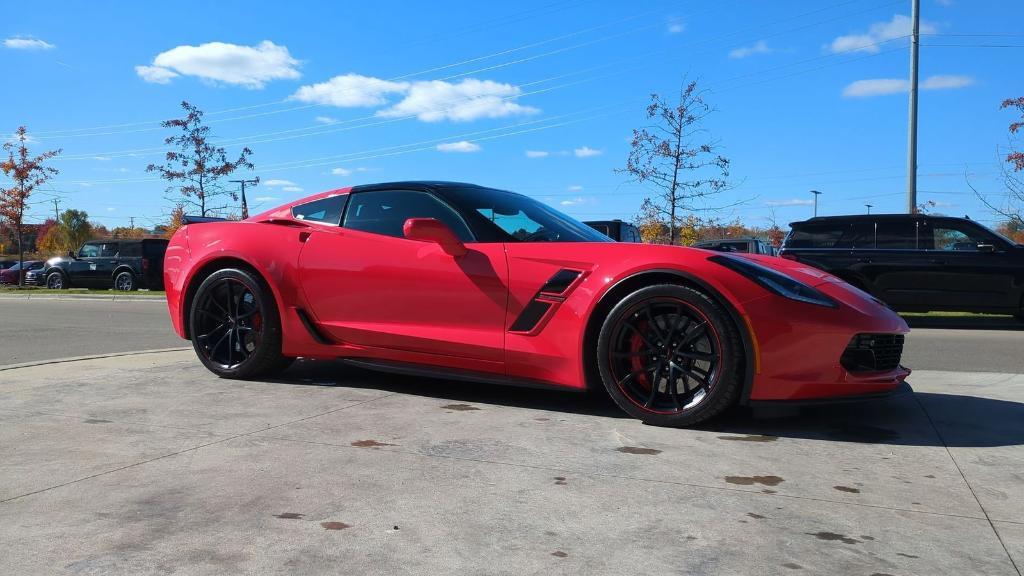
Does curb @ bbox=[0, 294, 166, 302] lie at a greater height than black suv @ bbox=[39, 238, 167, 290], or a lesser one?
lesser

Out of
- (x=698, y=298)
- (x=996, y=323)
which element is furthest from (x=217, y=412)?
(x=996, y=323)

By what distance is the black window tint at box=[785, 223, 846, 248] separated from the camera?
11.7 metres

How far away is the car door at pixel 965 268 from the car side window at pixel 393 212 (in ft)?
30.1

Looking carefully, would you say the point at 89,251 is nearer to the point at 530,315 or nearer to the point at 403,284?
the point at 403,284

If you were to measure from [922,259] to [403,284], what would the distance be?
9470 millimetres

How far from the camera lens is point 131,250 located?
78.4ft

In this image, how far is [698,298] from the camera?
3.75 metres

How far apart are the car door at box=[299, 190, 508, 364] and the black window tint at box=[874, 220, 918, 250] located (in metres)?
9.01

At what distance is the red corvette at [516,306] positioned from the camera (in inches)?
146

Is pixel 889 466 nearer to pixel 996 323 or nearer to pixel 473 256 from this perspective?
pixel 473 256

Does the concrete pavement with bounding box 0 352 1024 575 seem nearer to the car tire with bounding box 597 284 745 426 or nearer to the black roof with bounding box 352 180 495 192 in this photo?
the car tire with bounding box 597 284 745 426

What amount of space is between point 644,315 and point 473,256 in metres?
1.02

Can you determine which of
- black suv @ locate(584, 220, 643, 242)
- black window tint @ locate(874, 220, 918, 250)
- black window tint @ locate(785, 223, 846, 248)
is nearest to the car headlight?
black window tint @ locate(785, 223, 846, 248)

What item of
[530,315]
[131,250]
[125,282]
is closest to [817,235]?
[530,315]
